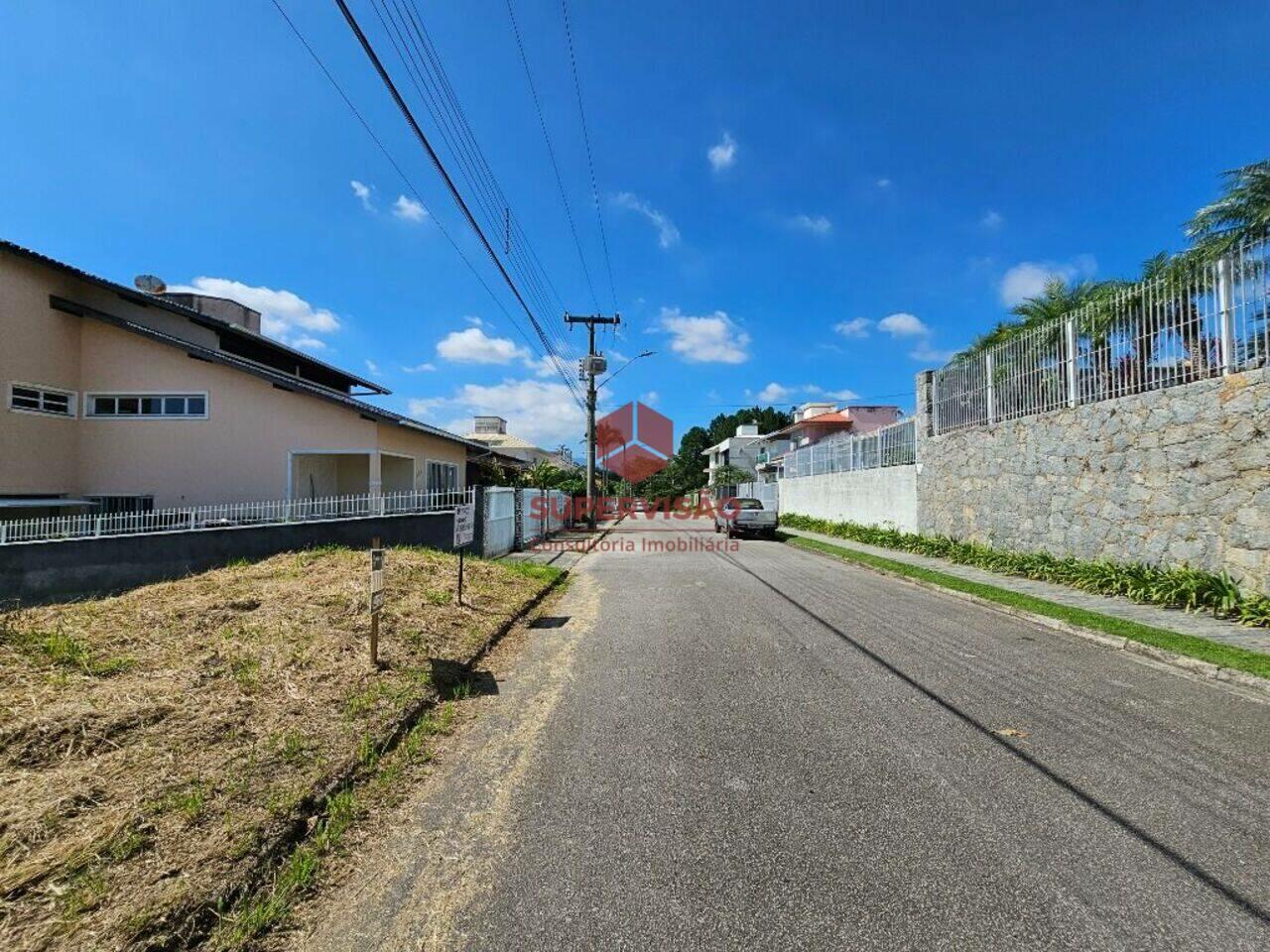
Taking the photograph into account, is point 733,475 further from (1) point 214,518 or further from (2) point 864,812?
(2) point 864,812

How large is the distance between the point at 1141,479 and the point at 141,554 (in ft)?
52.1

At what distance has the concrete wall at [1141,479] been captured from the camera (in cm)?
776

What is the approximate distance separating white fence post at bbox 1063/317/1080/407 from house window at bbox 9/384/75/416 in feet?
73.1

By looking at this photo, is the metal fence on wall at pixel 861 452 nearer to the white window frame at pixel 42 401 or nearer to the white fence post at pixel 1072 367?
the white fence post at pixel 1072 367

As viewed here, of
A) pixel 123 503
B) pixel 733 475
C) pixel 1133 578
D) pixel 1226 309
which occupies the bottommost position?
pixel 1133 578

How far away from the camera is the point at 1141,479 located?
9.41 m

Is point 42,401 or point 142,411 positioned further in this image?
point 142,411

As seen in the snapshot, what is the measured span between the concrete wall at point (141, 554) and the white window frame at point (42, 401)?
7.81m

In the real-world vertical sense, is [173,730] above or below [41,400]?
below

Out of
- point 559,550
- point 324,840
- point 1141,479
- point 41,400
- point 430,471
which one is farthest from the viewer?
point 430,471

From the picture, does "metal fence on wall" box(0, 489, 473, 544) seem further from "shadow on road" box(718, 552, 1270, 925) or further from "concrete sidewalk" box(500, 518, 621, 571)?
"shadow on road" box(718, 552, 1270, 925)

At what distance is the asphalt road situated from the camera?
239 centimetres

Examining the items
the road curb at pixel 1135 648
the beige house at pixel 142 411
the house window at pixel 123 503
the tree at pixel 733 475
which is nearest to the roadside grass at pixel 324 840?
the road curb at pixel 1135 648

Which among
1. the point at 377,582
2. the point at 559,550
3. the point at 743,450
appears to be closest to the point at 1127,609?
the point at 377,582
